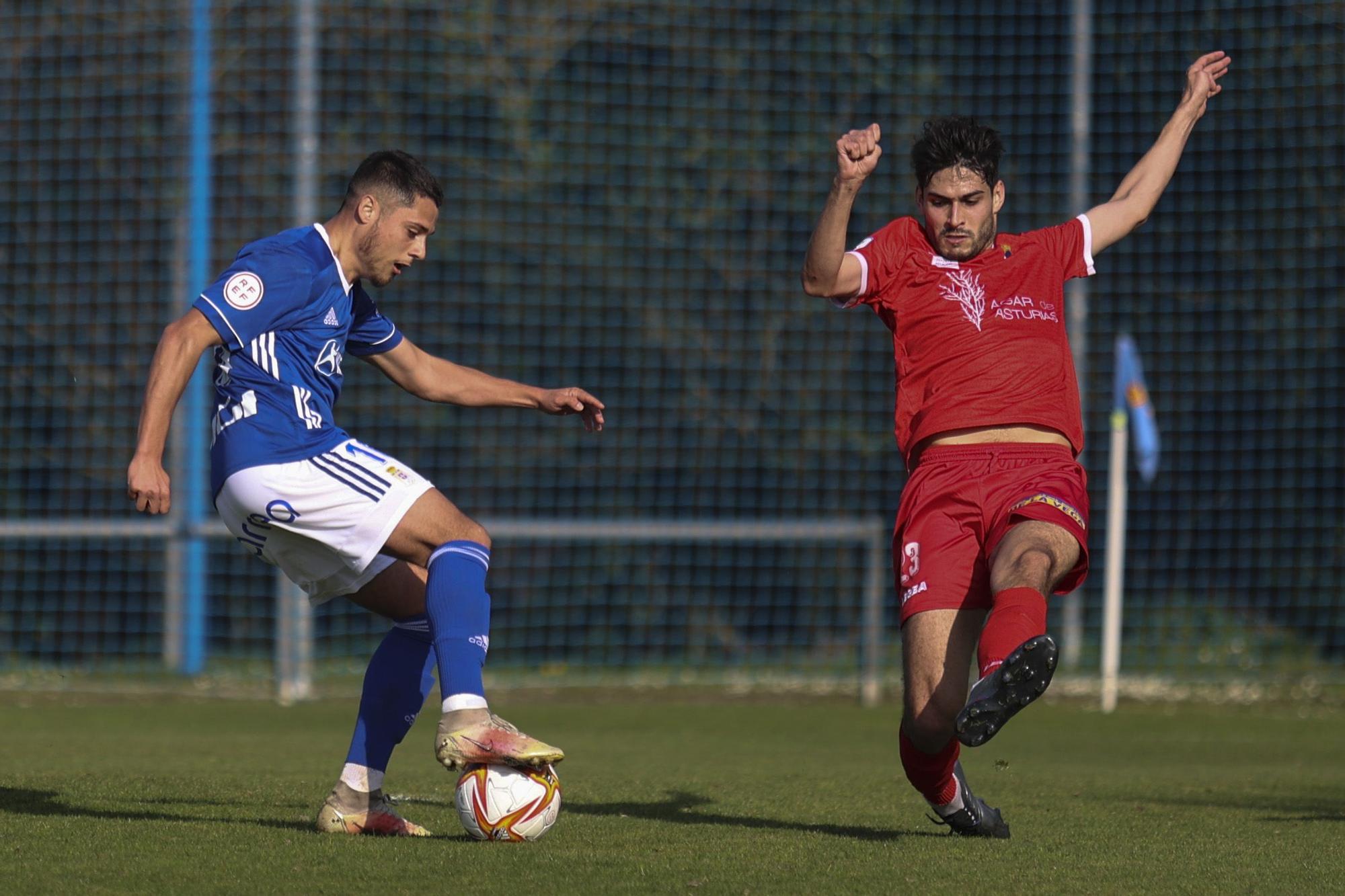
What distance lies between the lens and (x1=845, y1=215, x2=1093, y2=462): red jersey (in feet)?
16.2

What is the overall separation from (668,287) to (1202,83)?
8913 millimetres

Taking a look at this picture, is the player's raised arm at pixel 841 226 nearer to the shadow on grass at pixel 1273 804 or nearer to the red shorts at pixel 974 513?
the red shorts at pixel 974 513

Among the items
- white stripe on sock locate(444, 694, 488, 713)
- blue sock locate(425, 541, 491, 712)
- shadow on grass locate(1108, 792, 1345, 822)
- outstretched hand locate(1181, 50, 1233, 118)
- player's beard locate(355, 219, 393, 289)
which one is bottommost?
shadow on grass locate(1108, 792, 1345, 822)

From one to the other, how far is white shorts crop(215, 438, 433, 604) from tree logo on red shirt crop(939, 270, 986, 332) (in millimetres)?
1614

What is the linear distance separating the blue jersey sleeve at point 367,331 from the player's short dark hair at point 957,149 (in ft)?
5.32

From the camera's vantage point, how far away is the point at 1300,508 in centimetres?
1271

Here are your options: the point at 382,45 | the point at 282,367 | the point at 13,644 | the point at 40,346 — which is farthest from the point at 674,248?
the point at 282,367

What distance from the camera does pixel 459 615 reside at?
14.8ft

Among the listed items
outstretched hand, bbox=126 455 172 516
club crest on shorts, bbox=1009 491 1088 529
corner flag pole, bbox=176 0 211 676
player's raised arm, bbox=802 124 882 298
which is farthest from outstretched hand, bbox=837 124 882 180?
corner flag pole, bbox=176 0 211 676

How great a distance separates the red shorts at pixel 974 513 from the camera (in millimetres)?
4738

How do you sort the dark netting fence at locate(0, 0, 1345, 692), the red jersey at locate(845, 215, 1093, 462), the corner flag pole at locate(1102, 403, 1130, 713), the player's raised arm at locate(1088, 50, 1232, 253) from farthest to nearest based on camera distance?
Answer: the dark netting fence at locate(0, 0, 1345, 692) → the corner flag pole at locate(1102, 403, 1130, 713) → the player's raised arm at locate(1088, 50, 1232, 253) → the red jersey at locate(845, 215, 1093, 462)

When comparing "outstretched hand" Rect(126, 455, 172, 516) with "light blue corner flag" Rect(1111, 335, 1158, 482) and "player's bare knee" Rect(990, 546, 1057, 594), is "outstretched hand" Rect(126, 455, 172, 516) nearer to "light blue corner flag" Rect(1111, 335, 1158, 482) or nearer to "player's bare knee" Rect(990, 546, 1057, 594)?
"player's bare knee" Rect(990, 546, 1057, 594)

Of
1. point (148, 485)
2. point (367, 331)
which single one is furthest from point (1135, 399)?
point (148, 485)

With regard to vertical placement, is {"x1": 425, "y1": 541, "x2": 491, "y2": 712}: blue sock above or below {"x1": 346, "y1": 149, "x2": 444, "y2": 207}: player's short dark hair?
below
